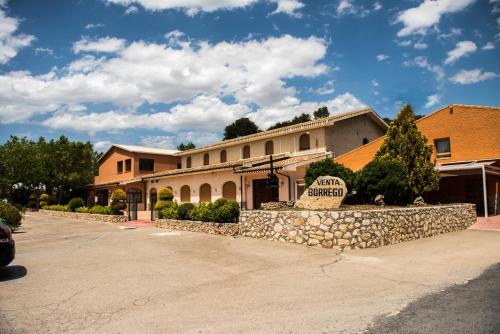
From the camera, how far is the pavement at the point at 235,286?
5480 mm

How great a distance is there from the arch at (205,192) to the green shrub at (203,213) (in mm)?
7130

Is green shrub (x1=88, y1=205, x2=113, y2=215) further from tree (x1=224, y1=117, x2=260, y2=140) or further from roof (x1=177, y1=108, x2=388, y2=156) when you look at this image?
tree (x1=224, y1=117, x2=260, y2=140)

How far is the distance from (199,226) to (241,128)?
43.3 m

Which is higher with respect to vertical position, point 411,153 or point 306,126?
point 306,126

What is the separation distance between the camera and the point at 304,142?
85.6ft

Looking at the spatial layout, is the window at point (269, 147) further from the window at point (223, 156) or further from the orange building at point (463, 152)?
the orange building at point (463, 152)

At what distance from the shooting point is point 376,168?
16.5 m

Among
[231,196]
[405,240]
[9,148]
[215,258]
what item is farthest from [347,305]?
[9,148]

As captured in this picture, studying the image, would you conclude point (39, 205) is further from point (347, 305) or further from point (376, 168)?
point (347, 305)

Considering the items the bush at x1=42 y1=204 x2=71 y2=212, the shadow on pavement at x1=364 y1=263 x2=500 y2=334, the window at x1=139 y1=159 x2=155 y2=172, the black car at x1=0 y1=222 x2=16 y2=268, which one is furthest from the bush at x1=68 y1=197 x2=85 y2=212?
the shadow on pavement at x1=364 y1=263 x2=500 y2=334

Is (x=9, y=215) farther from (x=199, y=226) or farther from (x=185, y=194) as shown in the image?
(x=185, y=194)

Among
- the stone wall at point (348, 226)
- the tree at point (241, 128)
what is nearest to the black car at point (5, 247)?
the stone wall at point (348, 226)

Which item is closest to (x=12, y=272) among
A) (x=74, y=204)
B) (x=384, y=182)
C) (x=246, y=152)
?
(x=384, y=182)

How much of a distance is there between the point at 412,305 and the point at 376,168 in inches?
440
